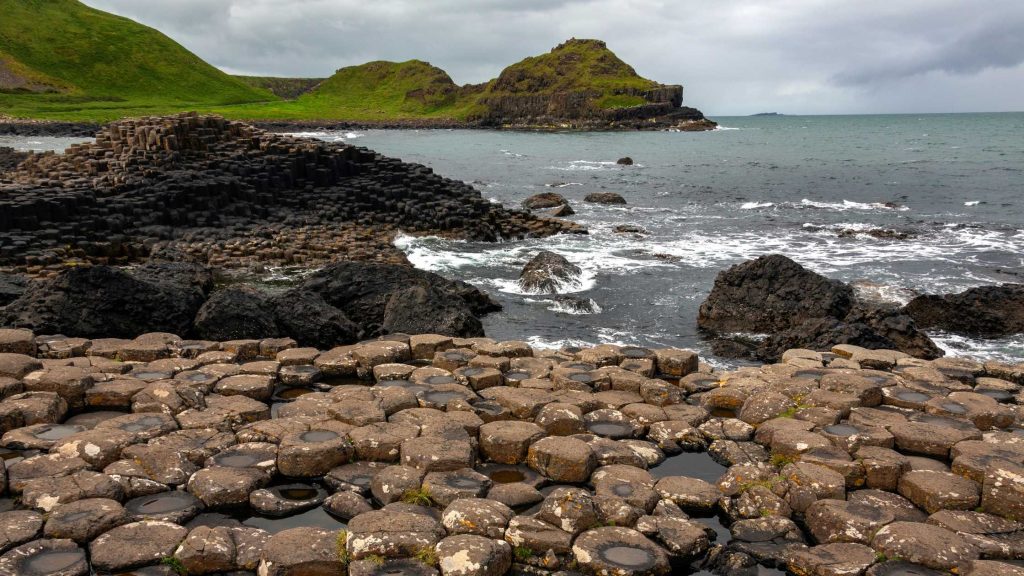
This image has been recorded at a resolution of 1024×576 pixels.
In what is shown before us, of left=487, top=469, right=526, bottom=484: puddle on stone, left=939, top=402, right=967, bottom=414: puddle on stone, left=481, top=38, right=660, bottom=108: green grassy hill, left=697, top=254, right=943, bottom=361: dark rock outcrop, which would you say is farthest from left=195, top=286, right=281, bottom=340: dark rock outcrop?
left=481, top=38, right=660, bottom=108: green grassy hill

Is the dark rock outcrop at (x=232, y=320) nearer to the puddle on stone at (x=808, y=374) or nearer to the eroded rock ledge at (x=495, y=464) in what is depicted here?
the eroded rock ledge at (x=495, y=464)

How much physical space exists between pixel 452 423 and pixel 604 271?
16828 millimetres

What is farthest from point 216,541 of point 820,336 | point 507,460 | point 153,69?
point 153,69

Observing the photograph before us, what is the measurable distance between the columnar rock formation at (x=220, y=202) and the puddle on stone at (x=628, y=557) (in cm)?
2077

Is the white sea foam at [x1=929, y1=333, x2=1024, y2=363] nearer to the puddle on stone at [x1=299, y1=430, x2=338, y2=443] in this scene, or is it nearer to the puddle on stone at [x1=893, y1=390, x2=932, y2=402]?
the puddle on stone at [x1=893, y1=390, x2=932, y2=402]

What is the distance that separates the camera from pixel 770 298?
17.7 metres

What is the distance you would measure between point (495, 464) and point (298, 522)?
87.5 inches

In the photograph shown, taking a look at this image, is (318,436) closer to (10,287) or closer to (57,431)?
(57,431)

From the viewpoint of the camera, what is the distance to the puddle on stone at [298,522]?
6.59 meters

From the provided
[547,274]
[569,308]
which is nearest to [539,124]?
[547,274]

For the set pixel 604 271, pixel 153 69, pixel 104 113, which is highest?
pixel 153 69

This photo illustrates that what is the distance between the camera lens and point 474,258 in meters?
27.4

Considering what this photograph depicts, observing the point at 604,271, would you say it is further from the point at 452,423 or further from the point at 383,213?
the point at 452,423

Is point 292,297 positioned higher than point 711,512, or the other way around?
point 292,297
